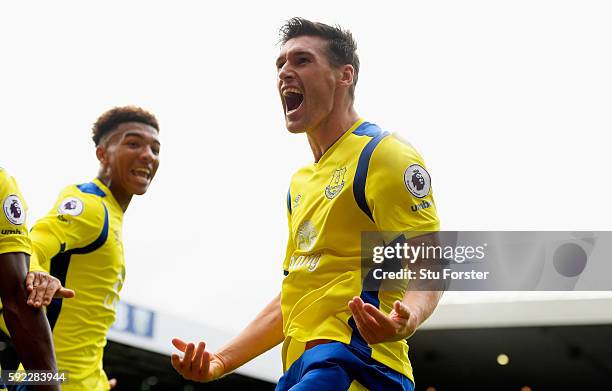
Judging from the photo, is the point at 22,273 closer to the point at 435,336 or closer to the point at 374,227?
the point at 374,227

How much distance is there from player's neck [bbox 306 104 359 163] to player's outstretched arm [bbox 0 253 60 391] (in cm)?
131

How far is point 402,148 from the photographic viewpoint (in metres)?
3.37

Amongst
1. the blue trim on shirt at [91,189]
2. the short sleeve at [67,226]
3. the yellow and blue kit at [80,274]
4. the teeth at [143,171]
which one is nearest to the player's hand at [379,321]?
the short sleeve at [67,226]

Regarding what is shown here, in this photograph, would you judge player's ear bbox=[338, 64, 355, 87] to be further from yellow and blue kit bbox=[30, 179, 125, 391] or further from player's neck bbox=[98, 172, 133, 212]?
player's neck bbox=[98, 172, 133, 212]

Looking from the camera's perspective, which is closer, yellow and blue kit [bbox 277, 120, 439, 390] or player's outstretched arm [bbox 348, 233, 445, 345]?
player's outstretched arm [bbox 348, 233, 445, 345]

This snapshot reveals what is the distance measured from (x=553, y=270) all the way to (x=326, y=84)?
330 inches

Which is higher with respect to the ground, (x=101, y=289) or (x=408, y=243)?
(x=408, y=243)

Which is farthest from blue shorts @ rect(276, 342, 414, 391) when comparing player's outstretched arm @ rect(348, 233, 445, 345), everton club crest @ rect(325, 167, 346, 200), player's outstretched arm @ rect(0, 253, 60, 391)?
player's outstretched arm @ rect(0, 253, 60, 391)

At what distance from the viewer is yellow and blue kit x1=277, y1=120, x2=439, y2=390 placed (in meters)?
3.21

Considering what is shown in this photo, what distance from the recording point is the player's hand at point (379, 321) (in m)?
2.79

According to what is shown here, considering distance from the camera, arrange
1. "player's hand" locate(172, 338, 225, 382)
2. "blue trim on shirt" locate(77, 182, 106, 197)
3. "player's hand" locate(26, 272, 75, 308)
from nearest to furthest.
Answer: "player's hand" locate(26, 272, 75, 308), "player's hand" locate(172, 338, 225, 382), "blue trim on shirt" locate(77, 182, 106, 197)

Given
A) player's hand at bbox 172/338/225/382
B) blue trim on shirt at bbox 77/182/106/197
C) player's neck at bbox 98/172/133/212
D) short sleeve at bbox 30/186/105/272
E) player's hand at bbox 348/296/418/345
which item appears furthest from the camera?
player's neck at bbox 98/172/133/212

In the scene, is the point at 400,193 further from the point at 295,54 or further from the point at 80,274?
the point at 80,274

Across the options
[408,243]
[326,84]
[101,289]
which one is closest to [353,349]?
[408,243]
